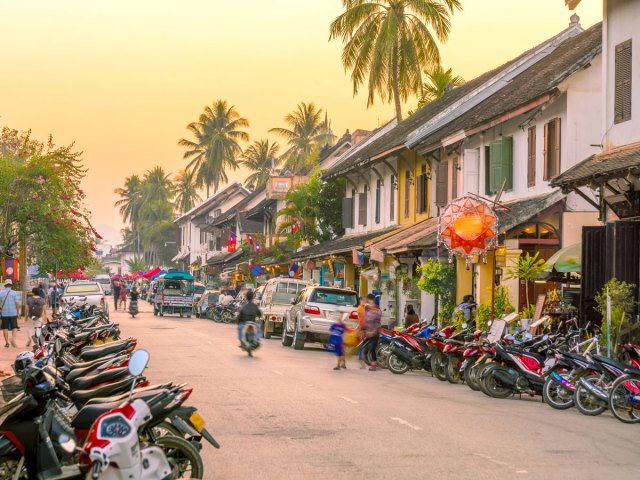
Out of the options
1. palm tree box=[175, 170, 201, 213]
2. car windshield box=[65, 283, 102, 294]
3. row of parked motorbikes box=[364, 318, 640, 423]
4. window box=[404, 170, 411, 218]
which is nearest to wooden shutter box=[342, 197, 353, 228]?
window box=[404, 170, 411, 218]

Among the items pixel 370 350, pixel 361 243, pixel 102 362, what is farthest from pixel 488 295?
pixel 102 362

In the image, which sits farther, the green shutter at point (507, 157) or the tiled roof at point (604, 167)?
the green shutter at point (507, 157)

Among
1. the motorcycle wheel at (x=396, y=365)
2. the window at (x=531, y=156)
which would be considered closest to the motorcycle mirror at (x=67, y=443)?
the motorcycle wheel at (x=396, y=365)

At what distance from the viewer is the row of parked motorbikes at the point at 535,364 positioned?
15781mm

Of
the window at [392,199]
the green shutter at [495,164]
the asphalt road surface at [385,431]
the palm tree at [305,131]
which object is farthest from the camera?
the palm tree at [305,131]

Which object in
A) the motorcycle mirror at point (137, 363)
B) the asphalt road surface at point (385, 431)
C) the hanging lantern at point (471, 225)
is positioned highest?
the hanging lantern at point (471, 225)

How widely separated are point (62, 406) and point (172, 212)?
125051 mm

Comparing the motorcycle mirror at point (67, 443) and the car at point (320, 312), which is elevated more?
the car at point (320, 312)

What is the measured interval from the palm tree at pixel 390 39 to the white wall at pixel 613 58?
2682 cm

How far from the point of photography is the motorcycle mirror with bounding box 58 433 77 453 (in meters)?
8.27

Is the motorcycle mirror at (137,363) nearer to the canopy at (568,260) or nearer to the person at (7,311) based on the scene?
the canopy at (568,260)

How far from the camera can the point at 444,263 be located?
1244 inches

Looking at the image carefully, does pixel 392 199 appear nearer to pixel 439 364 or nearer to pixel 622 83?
pixel 439 364

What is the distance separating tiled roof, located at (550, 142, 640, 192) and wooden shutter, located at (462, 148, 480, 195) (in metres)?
9.49
